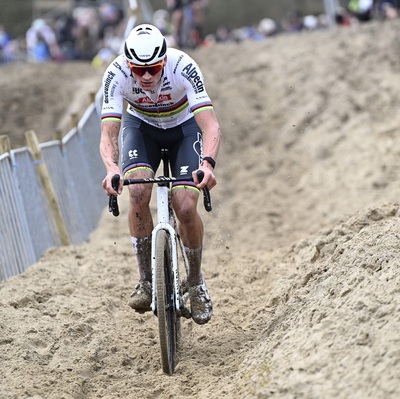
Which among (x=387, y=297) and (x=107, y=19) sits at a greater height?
(x=387, y=297)

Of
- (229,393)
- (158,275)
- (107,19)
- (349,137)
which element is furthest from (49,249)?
(107,19)

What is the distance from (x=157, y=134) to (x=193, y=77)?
0.65 meters

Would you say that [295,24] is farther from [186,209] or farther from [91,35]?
[186,209]

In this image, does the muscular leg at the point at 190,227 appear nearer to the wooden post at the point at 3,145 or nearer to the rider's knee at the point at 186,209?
the rider's knee at the point at 186,209

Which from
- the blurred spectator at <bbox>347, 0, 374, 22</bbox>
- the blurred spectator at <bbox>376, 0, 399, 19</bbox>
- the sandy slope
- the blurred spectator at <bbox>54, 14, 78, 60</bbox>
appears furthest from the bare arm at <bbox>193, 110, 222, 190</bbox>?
the blurred spectator at <bbox>54, 14, 78, 60</bbox>

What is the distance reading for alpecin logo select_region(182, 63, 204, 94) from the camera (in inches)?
255

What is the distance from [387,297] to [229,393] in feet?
4.08

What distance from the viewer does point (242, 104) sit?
17.7m

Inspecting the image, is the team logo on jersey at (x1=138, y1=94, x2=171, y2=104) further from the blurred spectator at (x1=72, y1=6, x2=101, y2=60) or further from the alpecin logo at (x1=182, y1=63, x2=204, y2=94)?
the blurred spectator at (x1=72, y1=6, x2=101, y2=60)

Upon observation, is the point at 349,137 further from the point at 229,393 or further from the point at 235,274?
the point at 229,393

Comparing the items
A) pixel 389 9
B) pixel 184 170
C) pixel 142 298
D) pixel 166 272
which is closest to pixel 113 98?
pixel 184 170

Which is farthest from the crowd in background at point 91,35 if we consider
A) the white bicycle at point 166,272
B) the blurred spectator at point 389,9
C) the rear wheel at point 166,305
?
the rear wheel at point 166,305

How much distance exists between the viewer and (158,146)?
688 cm

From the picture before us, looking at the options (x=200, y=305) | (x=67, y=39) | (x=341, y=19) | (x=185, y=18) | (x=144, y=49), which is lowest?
(x=67, y=39)
